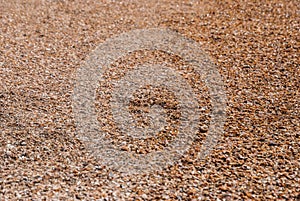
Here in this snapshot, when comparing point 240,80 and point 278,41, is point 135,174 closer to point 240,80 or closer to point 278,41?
point 240,80

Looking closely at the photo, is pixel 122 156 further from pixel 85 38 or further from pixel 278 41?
pixel 278 41

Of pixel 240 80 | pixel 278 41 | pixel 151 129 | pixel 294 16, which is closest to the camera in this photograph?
pixel 151 129

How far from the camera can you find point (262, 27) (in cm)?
368

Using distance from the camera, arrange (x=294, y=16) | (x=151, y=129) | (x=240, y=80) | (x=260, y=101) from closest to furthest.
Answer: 1. (x=151, y=129)
2. (x=260, y=101)
3. (x=240, y=80)
4. (x=294, y=16)

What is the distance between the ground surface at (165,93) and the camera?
2312 millimetres

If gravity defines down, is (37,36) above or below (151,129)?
above

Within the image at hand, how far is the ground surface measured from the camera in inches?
91.0

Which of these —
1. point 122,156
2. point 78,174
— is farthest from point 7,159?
point 122,156

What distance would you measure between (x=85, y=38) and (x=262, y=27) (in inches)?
57.4

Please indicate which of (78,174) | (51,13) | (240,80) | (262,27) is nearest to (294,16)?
(262,27)

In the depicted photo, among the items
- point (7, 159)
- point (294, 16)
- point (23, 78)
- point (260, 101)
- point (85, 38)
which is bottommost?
point (7, 159)

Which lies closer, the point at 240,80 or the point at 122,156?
the point at 122,156

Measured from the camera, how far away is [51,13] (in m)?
3.97

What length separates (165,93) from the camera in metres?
2.96
